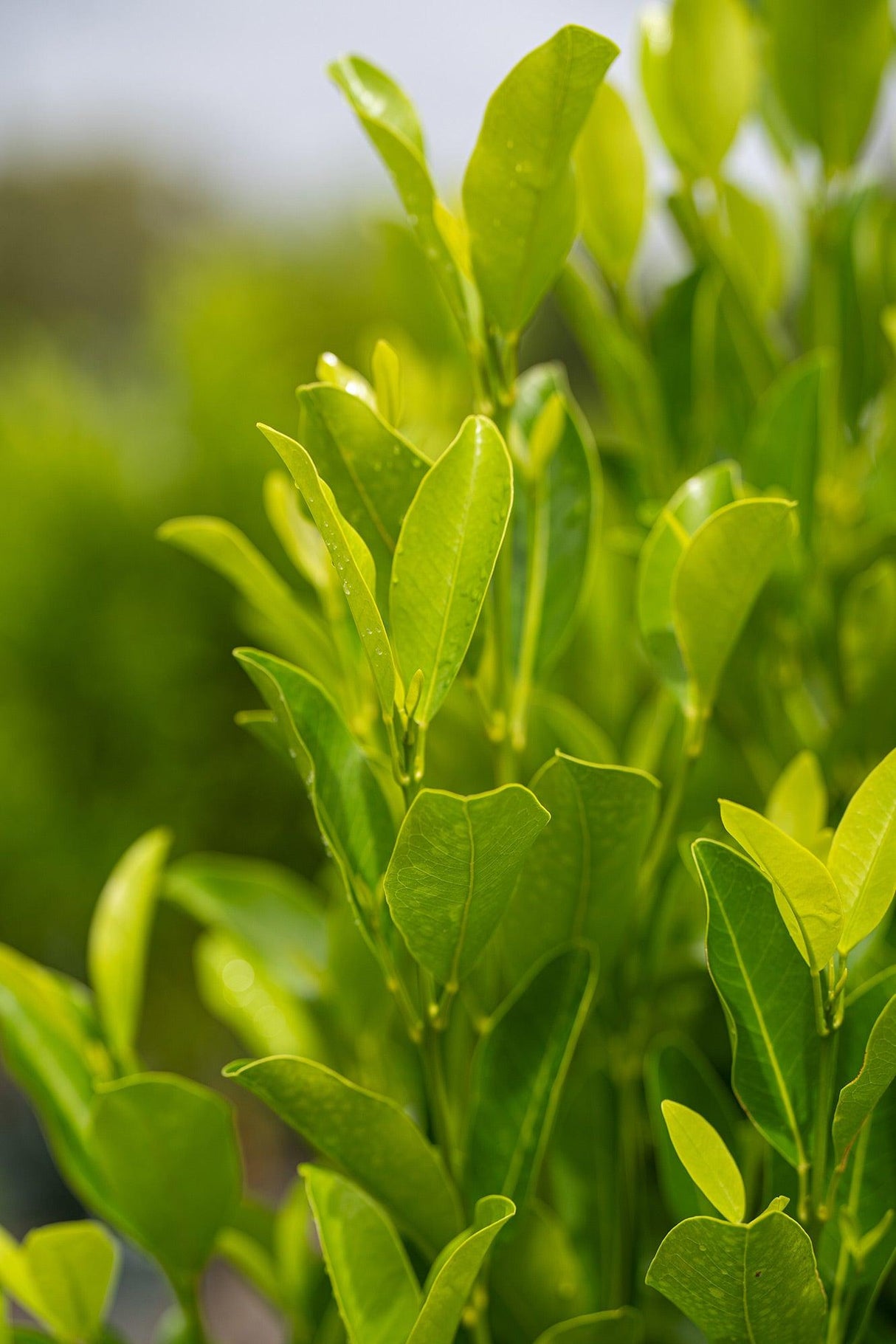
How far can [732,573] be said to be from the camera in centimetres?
31

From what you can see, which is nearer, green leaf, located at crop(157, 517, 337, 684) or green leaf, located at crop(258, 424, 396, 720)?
green leaf, located at crop(258, 424, 396, 720)

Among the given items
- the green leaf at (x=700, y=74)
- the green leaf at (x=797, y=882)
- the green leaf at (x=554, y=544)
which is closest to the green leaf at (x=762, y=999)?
the green leaf at (x=797, y=882)

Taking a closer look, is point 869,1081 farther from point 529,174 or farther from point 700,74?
point 700,74

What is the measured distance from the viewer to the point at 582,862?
0.34 m

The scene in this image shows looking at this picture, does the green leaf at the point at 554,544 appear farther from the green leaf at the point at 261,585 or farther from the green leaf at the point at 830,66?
the green leaf at the point at 830,66

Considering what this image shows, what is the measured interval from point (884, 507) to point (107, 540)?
68.6 inches

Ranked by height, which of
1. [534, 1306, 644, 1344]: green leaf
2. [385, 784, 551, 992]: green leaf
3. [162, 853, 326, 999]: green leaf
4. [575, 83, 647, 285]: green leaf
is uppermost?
[575, 83, 647, 285]: green leaf

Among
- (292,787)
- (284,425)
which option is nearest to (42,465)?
(284,425)

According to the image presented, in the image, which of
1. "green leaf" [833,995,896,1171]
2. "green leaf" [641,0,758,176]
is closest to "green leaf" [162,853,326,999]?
"green leaf" [833,995,896,1171]

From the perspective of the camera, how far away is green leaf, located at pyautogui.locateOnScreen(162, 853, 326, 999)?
472mm

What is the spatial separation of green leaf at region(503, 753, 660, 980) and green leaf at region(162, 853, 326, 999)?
14 cm

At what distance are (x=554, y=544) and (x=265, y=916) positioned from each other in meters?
0.22

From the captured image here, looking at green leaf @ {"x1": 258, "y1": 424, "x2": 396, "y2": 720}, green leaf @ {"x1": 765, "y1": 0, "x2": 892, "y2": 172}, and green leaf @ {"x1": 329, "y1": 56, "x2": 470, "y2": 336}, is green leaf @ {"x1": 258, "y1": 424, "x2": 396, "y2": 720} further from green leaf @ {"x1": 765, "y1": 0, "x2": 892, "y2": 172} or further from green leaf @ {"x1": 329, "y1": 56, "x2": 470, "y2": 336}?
green leaf @ {"x1": 765, "y1": 0, "x2": 892, "y2": 172}

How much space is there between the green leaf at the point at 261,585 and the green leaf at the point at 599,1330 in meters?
0.22
